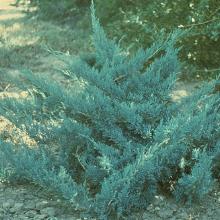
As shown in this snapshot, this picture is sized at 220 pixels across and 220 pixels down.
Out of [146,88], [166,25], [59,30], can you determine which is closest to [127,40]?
[166,25]

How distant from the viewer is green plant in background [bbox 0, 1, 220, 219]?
3520mm

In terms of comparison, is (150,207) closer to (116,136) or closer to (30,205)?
(116,136)

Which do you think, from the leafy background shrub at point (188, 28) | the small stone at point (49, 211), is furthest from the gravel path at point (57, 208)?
the leafy background shrub at point (188, 28)

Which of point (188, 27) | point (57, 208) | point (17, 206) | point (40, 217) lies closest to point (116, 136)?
point (57, 208)

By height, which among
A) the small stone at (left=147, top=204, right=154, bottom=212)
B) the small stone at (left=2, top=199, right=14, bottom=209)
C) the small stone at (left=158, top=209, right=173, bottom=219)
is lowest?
the small stone at (left=158, top=209, right=173, bottom=219)

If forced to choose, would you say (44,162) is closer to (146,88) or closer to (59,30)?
(146,88)

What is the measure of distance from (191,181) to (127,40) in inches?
214

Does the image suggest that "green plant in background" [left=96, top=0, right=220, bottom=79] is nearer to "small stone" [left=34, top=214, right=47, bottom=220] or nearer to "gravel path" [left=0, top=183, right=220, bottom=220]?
"gravel path" [left=0, top=183, right=220, bottom=220]

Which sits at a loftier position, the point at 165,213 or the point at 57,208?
the point at 57,208

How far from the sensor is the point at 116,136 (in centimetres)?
376

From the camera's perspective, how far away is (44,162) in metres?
3.79

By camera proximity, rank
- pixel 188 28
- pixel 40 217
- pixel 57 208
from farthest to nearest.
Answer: pixel 188 28 < pixel 57 208 < pixel 40 217

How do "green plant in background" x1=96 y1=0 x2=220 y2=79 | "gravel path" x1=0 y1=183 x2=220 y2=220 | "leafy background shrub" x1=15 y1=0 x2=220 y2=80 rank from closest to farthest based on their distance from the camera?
"gravel path" x1=0 y1=183 x2=220 y2=220 → "leafy background shrub" x1=15 y1=0 x2=220 y2=80 → "green plant in background" x1=96 y1=0 x2=220 y2=79

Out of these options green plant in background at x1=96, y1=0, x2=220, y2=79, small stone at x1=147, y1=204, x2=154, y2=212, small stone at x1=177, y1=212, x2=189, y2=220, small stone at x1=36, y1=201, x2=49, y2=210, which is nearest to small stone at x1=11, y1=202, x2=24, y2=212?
small stone at x1=36, y1=201, x2=49, y2=210
